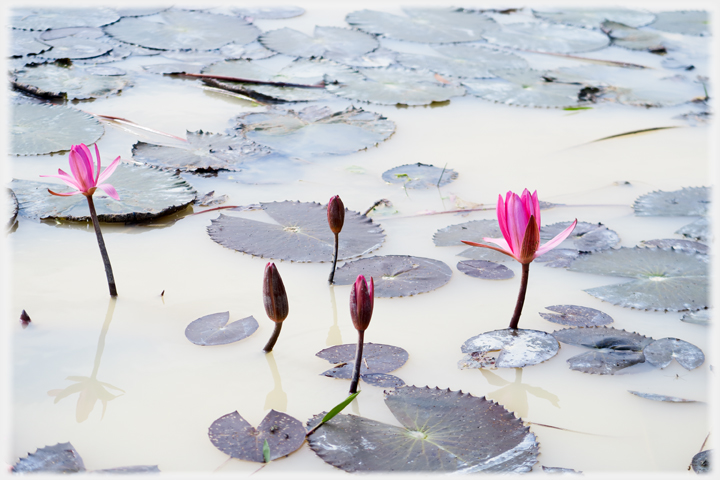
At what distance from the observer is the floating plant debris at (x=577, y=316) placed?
1854 mm

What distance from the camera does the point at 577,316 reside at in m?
1.89

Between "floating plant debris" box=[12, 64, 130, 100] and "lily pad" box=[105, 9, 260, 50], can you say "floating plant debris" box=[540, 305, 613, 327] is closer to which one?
"floating plant debris" box=[12, 64, 130, 100]

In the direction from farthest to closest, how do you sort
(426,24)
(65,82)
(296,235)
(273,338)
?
(426,24) → (65,82) → (296,235) → (273,338)

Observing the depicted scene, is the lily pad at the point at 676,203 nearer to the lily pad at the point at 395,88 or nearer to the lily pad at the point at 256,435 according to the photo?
the lily pad at the point at 395,88

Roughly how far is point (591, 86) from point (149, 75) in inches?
120

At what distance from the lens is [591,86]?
4246 millimetres

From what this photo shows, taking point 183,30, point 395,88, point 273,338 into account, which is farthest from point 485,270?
point 183,30

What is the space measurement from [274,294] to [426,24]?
4446 millimetres

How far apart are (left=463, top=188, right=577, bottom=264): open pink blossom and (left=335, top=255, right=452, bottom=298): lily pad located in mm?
495

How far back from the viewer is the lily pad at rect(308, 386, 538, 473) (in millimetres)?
1284

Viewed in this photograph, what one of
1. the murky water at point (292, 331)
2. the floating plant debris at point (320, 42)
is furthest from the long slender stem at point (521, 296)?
the floating plant debris at point (320, 42)

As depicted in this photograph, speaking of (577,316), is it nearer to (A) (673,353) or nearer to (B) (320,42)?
(A) (673,353)

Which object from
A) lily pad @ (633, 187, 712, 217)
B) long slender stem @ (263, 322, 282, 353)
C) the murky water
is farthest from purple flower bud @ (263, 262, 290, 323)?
lily pad @ (633, 187, 712, 217)

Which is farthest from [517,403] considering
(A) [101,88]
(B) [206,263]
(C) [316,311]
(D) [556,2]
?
(D) [556,2]
